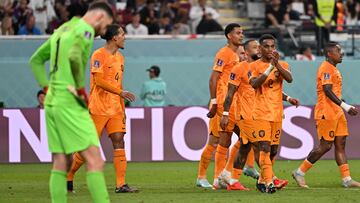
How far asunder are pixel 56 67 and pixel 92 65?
14.7 feet

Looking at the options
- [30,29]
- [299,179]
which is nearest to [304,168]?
[299,179]

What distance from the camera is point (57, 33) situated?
11031mm

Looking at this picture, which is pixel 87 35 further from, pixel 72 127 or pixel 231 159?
pixel 231 159

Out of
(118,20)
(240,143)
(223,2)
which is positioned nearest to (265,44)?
(240,143)

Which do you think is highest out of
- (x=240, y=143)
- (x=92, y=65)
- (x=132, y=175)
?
(x=92, y=65)

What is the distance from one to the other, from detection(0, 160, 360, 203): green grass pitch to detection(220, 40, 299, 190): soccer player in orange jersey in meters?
0.39

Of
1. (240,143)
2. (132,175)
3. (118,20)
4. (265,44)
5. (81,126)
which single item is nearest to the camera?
(81,126)

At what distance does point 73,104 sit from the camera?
10820 millimetres

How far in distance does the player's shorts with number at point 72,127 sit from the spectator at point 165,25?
57.4ft

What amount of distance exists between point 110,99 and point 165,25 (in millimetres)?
13083

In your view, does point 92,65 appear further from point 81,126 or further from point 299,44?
point 299,44

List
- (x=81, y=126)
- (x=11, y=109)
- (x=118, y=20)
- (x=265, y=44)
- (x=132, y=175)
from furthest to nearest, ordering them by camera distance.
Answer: (x=118, y=20)
(x=11, y=109)
(x=132, y=175)
(x=265, y=44)
(x=81, y=126)

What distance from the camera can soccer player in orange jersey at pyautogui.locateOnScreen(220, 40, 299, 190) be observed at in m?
15.1

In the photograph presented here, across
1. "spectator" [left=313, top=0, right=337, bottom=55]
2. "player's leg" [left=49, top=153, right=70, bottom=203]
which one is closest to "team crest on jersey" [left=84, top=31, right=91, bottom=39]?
"player's leg" [left=49, top=153, right=70, bottom=203]
